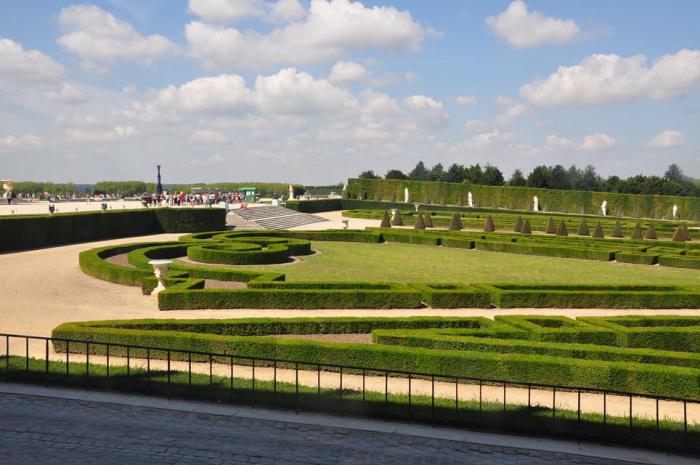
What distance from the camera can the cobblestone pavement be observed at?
975 cm

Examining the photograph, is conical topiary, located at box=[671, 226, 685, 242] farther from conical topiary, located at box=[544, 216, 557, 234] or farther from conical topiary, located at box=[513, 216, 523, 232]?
conical topiary, located at box=[513, 216, 523, 232]

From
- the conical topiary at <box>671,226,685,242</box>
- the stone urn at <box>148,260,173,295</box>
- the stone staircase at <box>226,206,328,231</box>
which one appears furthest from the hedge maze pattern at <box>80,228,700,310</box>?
the conical topiary at <box>671,226,685,242</box>

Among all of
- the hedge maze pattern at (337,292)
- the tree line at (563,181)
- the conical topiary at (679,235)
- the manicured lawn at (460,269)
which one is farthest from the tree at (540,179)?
the hedge maze pattern at (337,292)

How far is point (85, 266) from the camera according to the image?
27.2m

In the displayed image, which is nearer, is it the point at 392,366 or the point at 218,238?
the point at 392,366

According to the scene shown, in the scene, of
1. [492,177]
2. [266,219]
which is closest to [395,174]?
[492,177]

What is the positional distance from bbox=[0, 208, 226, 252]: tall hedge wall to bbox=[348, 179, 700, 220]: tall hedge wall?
131 feet

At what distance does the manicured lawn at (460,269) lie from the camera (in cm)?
2772

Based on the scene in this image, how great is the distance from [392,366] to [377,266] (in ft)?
54.5

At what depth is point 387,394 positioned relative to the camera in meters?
12.2

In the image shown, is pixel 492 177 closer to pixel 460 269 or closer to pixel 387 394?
pixel 460 269

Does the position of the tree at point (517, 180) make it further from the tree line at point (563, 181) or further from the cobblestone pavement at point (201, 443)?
the cobblestone pavement at point (201, 443)

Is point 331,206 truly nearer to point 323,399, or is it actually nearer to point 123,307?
point 123,307

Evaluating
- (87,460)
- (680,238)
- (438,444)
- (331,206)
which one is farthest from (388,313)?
(331,206)
